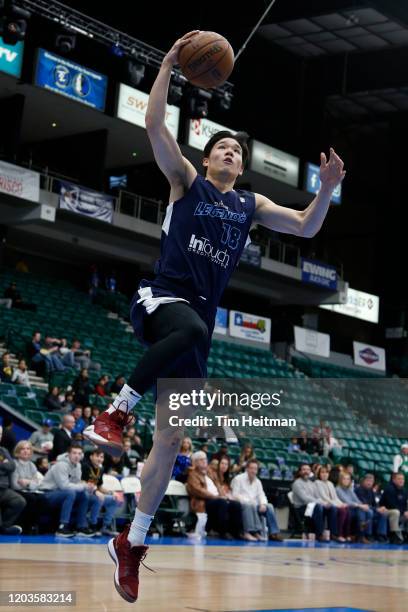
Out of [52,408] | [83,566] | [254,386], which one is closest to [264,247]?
[254,386]

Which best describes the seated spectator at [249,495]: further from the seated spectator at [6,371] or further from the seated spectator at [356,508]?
the seated spectator at [6,371]

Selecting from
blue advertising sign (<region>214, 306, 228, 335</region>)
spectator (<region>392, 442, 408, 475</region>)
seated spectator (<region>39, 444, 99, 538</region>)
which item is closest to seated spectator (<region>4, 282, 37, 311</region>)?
blue advertising sign (<region>214, 306, 228, 335</region>)

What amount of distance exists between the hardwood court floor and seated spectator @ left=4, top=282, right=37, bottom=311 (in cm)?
1255

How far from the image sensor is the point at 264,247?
28.3 metres

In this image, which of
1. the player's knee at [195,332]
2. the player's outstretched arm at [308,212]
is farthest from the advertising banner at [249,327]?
the player's knee at [195,332]

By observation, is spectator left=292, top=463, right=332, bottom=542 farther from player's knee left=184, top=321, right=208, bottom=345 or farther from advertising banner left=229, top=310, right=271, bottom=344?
advertising banner left=229, top=310, right=271, bottom=344

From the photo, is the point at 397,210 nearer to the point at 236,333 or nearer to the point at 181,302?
the point at 236,333

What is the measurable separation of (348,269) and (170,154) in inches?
1266

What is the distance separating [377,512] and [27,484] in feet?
26.2

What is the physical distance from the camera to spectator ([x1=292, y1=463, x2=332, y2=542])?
14953 mm

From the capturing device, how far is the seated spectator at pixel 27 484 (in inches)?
432

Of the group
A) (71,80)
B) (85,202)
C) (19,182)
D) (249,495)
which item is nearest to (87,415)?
(249,495)

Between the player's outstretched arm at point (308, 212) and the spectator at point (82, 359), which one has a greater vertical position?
the spectator at point (82, 359)

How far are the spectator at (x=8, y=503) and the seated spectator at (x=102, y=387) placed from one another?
6.12 metres
